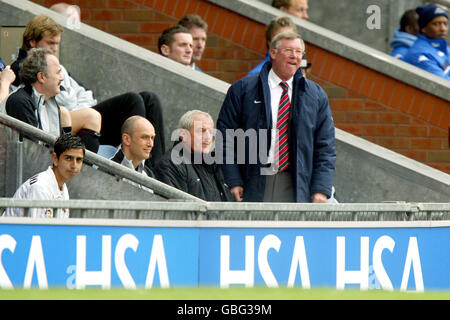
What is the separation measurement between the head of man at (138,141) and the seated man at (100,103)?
52 centimetres

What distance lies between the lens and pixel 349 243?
7.23 metres

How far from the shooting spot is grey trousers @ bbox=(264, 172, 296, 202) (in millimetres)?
8875

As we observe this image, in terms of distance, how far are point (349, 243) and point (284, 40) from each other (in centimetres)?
236

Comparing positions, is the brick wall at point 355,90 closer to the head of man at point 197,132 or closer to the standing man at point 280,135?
the standing man at point 280,135

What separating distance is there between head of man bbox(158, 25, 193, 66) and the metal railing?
141 inches

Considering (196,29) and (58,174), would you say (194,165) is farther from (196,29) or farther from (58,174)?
(196,29)

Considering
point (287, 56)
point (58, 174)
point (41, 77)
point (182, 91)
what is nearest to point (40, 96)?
point (41, 77)

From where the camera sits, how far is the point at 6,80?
9055 millimetres

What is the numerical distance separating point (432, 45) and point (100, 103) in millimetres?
4693

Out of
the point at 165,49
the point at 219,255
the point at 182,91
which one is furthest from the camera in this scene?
the point at 165,49

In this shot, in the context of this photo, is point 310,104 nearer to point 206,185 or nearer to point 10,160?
point 206,185

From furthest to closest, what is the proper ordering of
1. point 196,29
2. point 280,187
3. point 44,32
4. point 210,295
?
point 196,29
point 44,32
point 280,187
point 210,295

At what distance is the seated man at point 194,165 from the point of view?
8.77 metres
